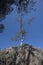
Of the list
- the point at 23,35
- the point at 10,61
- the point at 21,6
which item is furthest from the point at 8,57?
the point at 21,6

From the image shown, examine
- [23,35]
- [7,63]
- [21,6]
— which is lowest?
[7,63]

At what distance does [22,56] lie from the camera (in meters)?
19.1

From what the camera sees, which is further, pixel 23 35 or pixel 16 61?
pixel 23 35

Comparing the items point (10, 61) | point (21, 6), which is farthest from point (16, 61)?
point (21, 6)

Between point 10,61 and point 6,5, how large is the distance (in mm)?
4511

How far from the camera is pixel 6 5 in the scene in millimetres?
16625

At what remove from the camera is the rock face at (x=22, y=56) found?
18.9 metres

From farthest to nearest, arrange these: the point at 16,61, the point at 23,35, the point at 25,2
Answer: the point at 23,35 < the point at 16,61 < the point at 25,2

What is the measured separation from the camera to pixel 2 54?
64.5 ft

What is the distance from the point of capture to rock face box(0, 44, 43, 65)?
18.9 m

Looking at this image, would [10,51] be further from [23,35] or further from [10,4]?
[10,4]

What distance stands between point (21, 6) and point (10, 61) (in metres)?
3.96

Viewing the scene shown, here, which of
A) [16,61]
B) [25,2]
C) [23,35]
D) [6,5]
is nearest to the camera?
[6,5]

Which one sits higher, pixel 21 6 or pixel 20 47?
pixel 21 6
